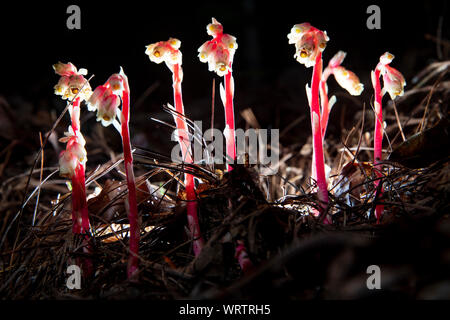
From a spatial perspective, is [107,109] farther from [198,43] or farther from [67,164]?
[198,43]

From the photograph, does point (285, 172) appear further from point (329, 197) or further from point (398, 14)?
point (398, 14)

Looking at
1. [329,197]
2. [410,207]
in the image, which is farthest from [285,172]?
[410,207]

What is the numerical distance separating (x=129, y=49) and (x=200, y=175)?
3137 mm

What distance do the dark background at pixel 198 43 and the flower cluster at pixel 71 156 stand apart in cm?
166

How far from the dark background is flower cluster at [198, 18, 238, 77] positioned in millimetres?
1590

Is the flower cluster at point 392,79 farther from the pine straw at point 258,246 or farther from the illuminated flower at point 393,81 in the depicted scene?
the pine straw at point 258,246

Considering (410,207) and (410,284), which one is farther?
(410,207)

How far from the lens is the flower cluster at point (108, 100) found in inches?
39.8

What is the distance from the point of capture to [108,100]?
1021 mm

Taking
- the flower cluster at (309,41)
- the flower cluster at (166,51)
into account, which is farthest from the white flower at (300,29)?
the flower cluster at (166,51)

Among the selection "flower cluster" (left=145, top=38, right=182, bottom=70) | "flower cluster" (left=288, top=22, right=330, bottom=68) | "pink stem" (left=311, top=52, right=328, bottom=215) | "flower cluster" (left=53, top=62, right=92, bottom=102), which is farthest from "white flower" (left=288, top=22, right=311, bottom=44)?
"flower cluster" (left=53, top=62, right=92, bottom=102)

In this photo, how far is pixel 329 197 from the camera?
131 cm

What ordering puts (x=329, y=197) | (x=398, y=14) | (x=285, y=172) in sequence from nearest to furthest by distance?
(x=329, y=197), (x=285, y=172), (x=398, y=14)

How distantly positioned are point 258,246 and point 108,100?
0.59 metres
